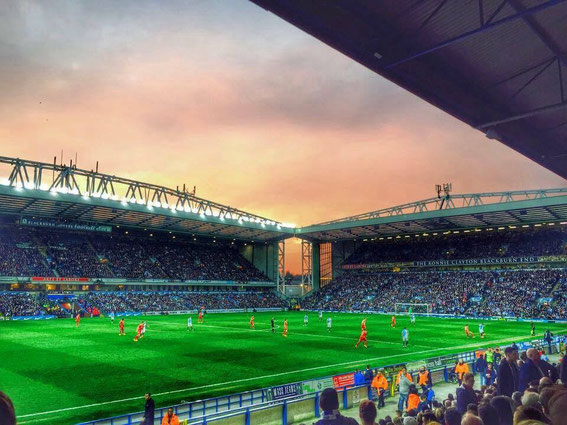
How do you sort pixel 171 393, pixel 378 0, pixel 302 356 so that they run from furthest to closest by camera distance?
pixel 302 356
pixel 171 393
pixel 378 0

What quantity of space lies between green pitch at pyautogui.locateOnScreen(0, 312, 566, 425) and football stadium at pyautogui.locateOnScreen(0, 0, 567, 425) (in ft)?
0.60

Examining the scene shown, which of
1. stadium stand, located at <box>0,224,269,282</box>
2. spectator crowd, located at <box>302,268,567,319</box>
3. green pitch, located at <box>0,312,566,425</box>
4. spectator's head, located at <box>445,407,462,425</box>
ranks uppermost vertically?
stadium stand, located at <box>0,224,269,282</box>

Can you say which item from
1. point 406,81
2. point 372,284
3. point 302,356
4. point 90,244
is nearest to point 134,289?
point 90,244

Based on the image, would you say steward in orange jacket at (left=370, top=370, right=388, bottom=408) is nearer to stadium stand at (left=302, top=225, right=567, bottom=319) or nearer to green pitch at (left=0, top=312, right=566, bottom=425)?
green pitch at (left=0, top=312, right=566, bottom=425)

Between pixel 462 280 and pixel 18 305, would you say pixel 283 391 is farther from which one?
pixel 462 280

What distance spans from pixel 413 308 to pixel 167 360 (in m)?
50.7

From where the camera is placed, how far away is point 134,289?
71.0 metres

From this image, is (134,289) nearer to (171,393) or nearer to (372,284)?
(372,284)

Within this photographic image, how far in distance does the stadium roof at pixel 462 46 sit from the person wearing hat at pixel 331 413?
5.06 meters

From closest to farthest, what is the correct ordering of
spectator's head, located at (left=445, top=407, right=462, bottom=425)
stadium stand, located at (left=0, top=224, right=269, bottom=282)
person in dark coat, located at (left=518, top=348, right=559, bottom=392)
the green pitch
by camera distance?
spectator's head, located at (left=445, top=407, right=462, bottom=425), person in dark coat, located at (left=518, top=348, right=559, bottom=392), the green pitch, stadium stand, located at (left=0, top=224, right=269, bottom=282)

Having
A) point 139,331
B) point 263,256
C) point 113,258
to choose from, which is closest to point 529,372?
point 139,331

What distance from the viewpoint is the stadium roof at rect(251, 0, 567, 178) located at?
6.58 m

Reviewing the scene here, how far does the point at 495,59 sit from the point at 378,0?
2.97m

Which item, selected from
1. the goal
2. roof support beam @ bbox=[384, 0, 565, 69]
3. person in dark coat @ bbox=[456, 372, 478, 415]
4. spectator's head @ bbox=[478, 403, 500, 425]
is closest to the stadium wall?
the goal
